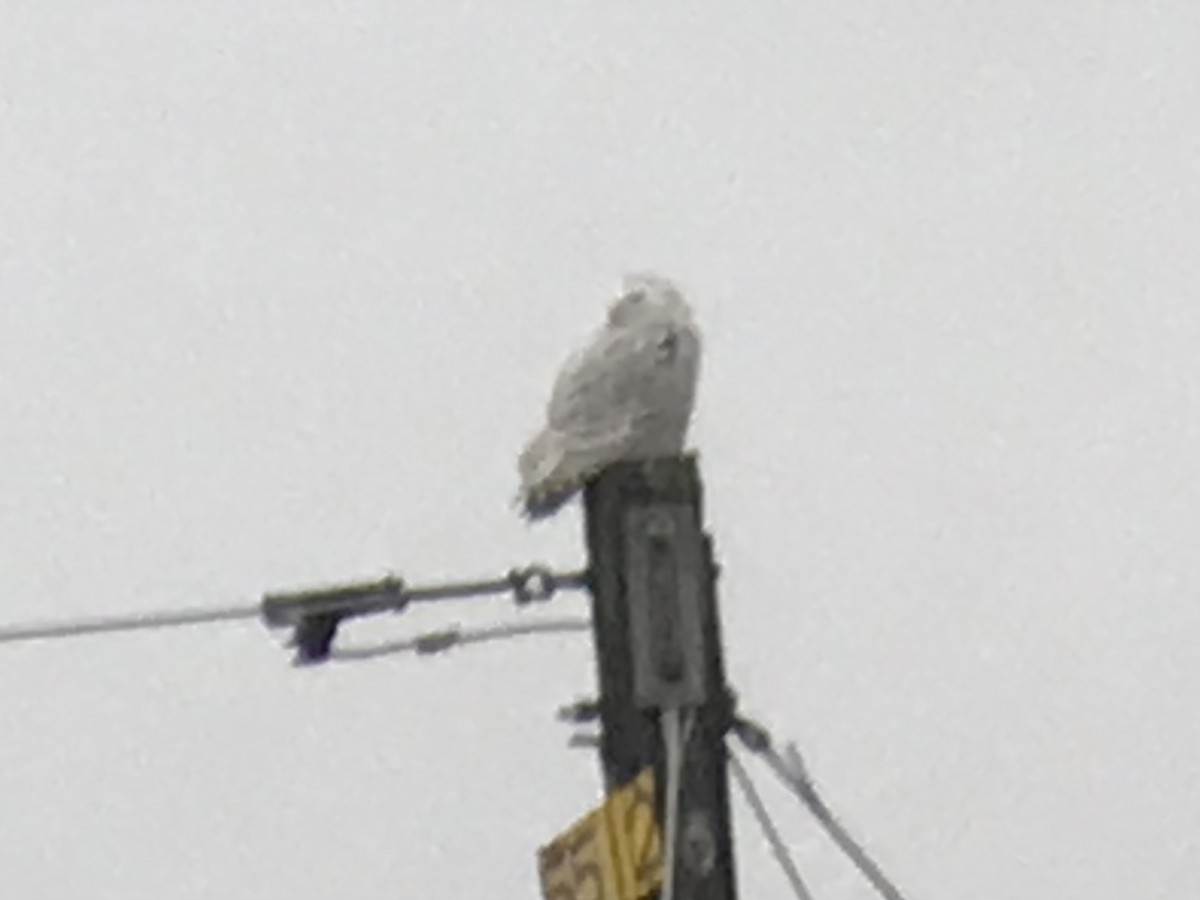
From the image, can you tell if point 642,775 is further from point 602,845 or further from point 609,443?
point 609,443

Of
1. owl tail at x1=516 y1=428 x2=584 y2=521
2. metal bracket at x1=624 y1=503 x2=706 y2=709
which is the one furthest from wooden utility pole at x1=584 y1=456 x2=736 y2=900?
owl tail at x1=516 y1=428 x2=584 y2=521

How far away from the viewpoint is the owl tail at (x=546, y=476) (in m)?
7.25

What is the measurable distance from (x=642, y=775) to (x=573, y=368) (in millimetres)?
1177

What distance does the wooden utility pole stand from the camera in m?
6.99

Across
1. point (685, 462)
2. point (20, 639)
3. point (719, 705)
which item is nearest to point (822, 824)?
point (719, 705)

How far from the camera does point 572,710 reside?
7223 mm

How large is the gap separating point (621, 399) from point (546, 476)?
11.8 inches

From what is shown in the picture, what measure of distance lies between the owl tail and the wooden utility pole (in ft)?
0.56

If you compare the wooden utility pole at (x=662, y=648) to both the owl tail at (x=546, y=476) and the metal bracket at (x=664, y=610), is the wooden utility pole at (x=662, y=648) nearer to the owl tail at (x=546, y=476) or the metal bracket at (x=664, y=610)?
the metal bracket at (x=664, y=610)

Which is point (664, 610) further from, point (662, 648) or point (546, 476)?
point (546, 476)

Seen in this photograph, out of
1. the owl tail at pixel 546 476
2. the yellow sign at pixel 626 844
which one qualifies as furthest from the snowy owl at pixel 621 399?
the yellow sign at pixel 626 844

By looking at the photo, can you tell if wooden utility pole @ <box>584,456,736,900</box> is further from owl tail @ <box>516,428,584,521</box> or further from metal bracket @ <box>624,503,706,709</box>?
owl tail @ <box>516,428,584,521</box>

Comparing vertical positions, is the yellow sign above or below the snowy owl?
below

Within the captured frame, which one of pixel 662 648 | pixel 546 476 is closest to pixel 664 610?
pixel 662 648
